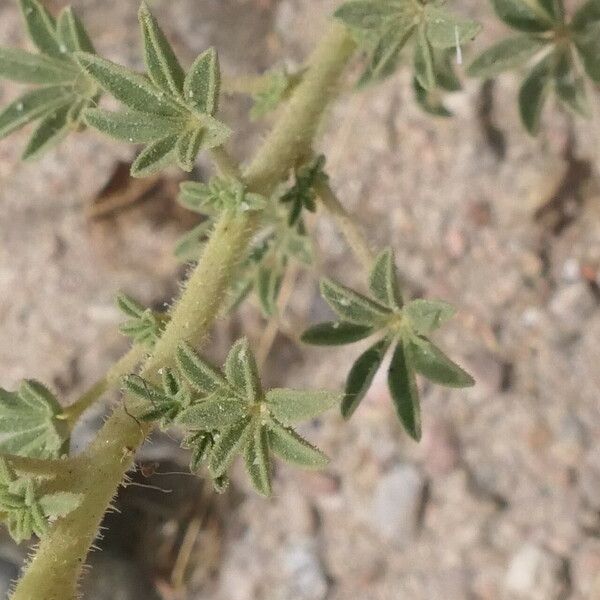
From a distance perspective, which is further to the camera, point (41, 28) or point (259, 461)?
point (41, 28)

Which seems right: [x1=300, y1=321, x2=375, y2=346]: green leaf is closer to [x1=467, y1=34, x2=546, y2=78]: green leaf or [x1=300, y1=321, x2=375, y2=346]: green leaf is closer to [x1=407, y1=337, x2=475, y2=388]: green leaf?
[x1=407, y1=337, x2=475, y2=388]: green leaf

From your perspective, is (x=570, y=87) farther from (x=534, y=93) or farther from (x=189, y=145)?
(x=189, y=145)

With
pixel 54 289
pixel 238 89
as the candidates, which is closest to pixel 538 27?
pixel 238 89

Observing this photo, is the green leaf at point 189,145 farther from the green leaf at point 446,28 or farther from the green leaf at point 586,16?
the green leaf at point 586,16

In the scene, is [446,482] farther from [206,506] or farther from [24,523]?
[24,523]

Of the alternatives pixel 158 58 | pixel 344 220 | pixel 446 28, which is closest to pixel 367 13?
pixel 446 28

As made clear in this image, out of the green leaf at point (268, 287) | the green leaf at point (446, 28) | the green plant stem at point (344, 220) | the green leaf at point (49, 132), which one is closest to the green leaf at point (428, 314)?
the green plant stem at point (344, 220)

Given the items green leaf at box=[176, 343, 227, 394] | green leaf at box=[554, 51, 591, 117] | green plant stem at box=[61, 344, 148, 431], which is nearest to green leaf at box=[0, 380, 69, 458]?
green plant stem at box=[61, 344, 148, 431]
